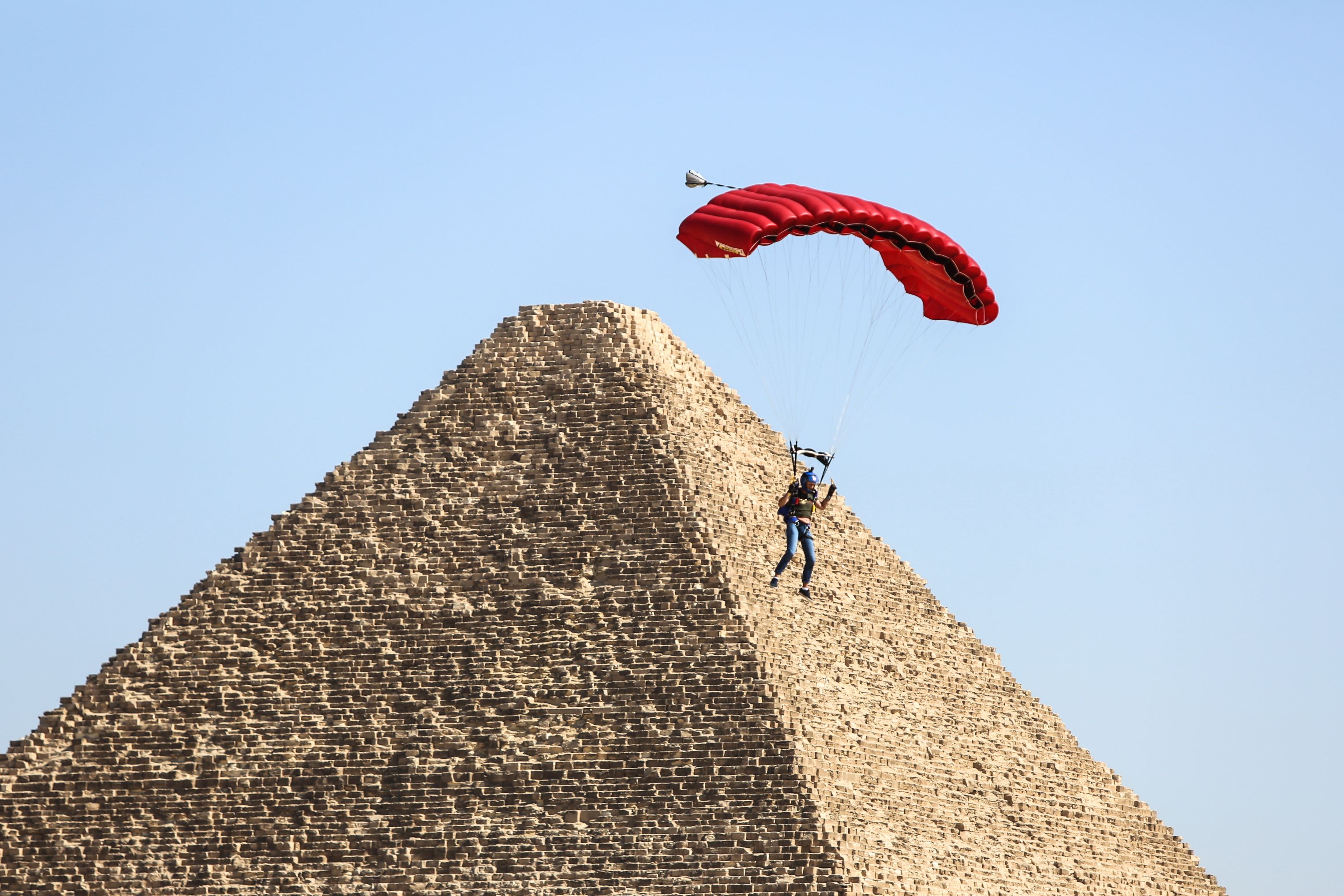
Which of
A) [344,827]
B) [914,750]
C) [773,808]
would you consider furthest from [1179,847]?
[344,827]

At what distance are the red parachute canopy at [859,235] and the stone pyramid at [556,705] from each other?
6646mm

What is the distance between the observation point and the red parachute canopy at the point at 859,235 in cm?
4228

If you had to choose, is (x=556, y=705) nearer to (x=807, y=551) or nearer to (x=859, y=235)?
(x=807, y=551)

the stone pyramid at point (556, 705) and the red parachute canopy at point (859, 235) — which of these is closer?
the red parachute canopy at point (859, 235)

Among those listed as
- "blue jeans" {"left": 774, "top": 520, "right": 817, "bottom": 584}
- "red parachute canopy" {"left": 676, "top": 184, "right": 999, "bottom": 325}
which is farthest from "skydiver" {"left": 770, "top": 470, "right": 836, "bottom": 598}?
"red parachute canopy" {"left": 676, "top": 184, "right": 999, "bottom": 325}

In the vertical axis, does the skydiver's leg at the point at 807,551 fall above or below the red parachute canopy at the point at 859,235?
below

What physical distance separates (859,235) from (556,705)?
9.16m

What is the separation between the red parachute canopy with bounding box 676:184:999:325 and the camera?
4228 centimetres

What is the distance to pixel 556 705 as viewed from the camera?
48.3m

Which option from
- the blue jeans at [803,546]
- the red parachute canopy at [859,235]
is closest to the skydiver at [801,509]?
the blue jeans at [803,546]

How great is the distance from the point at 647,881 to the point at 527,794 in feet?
8.25

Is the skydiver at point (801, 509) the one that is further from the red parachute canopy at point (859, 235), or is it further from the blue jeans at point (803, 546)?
the red parachute canopy at point (859, 235)

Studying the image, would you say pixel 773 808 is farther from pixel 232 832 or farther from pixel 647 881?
pixel 232 832

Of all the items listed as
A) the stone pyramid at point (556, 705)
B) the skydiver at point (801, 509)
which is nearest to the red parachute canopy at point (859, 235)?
the skydiver at point (801, 509)
